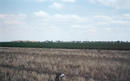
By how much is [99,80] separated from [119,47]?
36285 millimetres

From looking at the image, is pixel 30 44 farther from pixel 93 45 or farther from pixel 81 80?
pixel 81 80

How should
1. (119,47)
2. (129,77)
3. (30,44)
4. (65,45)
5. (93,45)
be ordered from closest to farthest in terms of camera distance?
(129,77), (119,47), (93,45), (65,45), (30,44)

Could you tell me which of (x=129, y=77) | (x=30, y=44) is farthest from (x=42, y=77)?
(x=30, y=44)

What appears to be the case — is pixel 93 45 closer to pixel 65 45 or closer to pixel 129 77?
pixel 65 45

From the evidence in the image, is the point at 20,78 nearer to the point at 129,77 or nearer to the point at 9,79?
the point at 9,79

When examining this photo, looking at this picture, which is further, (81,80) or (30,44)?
(30,44)

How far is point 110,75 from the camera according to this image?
8578 millimetres

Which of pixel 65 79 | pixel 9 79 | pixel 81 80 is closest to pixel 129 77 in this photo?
pixel 81 80

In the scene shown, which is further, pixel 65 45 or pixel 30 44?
pixel 30 44

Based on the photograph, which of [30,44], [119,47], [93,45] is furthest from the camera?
[30,44]

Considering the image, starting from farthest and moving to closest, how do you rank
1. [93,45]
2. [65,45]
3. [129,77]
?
[65,45]
[93,45]
[129,77]

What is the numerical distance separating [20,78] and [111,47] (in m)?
38.0

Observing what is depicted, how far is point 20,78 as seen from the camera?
7.35 metres

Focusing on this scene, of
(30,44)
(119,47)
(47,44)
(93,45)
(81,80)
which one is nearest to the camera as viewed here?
(81,80)
